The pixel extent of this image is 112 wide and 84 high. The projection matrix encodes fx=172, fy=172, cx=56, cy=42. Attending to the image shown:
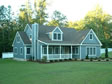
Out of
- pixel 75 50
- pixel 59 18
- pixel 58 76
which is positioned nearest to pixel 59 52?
pixel 75 50

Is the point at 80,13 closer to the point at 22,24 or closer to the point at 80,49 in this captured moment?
the point at 22,24

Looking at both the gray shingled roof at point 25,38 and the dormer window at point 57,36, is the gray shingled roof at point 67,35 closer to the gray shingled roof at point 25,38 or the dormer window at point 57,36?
the dormer window at point 57,36

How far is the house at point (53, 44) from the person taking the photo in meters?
27.1

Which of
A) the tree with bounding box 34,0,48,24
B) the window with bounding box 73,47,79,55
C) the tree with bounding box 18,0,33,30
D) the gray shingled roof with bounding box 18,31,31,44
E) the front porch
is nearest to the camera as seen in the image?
the front porch

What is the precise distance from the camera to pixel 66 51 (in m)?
30.3

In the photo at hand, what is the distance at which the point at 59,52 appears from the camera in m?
29.2

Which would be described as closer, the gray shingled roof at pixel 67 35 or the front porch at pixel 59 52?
the front porch at pixel 59 52

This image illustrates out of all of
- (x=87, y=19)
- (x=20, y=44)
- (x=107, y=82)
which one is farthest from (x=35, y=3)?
(x=107, y=82)

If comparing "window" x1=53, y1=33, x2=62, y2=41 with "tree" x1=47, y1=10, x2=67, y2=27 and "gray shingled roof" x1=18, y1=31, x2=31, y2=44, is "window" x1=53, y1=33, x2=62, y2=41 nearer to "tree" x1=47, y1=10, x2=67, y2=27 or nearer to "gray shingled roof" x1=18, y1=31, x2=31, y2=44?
"gray shingled roof" x1=18, y1=31, x2=31, y2=44

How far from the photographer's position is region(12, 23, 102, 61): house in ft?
89.0

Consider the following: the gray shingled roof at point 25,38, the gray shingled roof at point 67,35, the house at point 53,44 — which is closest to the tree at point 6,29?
the house at point 53,44

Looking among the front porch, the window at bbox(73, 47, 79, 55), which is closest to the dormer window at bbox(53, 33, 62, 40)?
the front porch

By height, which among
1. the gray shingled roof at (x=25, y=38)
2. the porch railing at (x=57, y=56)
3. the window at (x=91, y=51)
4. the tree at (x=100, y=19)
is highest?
the tree at (x=100, y=19)

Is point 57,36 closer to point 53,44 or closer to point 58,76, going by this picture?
point 53,44
